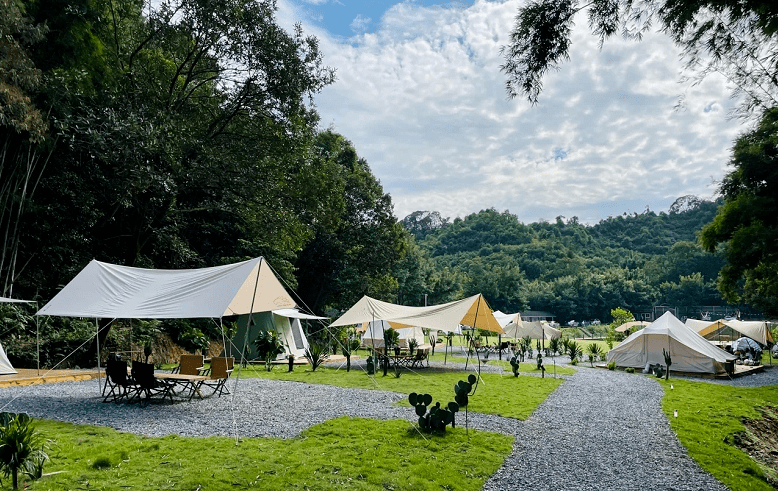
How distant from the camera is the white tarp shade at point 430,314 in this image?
13.6 meters

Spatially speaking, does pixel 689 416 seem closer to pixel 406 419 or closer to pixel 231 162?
pixel 406 419

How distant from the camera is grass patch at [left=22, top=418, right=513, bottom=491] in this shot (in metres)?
4.54

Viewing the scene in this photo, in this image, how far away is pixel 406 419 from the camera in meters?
7.62

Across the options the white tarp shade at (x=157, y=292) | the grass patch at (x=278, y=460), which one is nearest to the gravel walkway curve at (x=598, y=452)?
the grass patch at (x=278, y=460)

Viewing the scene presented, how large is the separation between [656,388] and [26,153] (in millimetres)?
16043

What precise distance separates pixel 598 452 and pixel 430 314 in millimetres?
7957

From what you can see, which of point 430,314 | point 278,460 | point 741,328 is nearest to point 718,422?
point 430,314

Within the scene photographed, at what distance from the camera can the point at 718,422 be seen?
8.40 metres

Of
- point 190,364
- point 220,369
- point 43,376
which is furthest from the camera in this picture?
point 43,376

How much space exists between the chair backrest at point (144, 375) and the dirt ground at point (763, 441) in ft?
27.5

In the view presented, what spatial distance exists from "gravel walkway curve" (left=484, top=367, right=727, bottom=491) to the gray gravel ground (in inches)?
0.5

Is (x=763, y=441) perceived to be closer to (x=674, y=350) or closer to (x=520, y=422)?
(x=520, y=422)

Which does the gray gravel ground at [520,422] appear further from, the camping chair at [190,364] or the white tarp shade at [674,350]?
the white tarp shade at [674,350]

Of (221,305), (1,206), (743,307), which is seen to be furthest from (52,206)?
(743,307)
